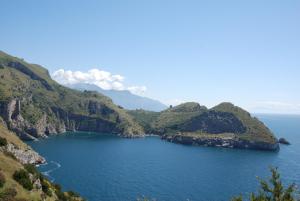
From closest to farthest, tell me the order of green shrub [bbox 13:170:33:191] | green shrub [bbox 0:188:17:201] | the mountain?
green shrub [bbox 0:188:17:201] < the mountain < green shrub [bbox 13:170:33:191]

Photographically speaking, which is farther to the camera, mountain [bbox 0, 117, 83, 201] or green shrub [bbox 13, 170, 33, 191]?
green shrub [bbox 13, 170, 33, 191]

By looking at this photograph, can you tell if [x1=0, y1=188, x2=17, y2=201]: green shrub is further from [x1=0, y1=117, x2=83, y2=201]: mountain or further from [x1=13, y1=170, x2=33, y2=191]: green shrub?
[x1=13, y1=170, x2=33, y2=191]: green shrub

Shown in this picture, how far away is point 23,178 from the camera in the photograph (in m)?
82.9

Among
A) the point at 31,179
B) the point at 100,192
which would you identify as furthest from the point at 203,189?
the point at 31,179

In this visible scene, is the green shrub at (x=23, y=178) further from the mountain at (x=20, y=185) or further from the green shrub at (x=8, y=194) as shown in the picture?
the green shrub at (x=8, y=194)

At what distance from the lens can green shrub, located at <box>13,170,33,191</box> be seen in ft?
265

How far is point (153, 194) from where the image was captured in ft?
536

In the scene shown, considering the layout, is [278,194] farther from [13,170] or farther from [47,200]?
[13,170]

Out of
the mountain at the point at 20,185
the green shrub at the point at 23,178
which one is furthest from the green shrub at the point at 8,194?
the green shrub at the point at 23,178

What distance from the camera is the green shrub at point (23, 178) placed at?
8075 centimetres

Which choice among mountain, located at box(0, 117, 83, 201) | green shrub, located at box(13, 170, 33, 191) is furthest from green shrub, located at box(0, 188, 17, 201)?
green shrub, located at box(13, 170, 33, 191)

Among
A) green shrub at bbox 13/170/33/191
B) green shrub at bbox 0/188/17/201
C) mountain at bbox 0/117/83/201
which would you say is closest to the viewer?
green shrub at bbox 0/188/17/201

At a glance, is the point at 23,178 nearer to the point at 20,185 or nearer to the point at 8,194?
the point at 20,185

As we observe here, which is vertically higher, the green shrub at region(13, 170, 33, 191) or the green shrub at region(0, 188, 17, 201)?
the green shrub at region(13, 170, 33, 191)
